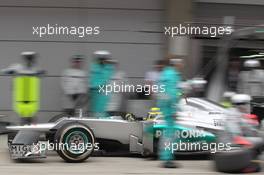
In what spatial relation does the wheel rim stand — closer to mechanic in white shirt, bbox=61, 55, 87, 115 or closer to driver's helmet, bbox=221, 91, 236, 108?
driver's helmet, bbox=221, 91, 236, 108

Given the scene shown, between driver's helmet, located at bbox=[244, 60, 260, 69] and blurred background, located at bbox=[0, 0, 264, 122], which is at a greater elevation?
blurred background, located at bbox=[0, 0, 264, 122]

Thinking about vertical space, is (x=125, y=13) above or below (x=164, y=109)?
above

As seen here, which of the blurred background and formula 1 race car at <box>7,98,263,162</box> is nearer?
formula 1 race car at <box>7,98,263,162</box>

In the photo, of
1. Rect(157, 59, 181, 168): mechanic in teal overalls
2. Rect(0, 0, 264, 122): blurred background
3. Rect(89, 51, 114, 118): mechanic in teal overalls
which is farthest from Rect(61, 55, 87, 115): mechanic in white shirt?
Rect(157, 59, 181, 168): mechanic in teal overalls

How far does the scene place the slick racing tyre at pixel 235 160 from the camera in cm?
926

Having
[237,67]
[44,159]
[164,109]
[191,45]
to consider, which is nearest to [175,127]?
[164,109]

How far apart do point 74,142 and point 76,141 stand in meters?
0.04

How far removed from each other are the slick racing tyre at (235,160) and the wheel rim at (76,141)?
231 cm

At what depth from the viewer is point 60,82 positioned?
1625cm

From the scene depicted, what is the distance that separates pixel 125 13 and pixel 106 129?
20.2 feet

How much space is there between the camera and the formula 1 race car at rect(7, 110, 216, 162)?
403 inches

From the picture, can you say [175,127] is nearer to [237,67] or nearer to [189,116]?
[189,116]

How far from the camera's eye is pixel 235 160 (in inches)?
365

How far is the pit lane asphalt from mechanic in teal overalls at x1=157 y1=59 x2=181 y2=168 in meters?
0.26
